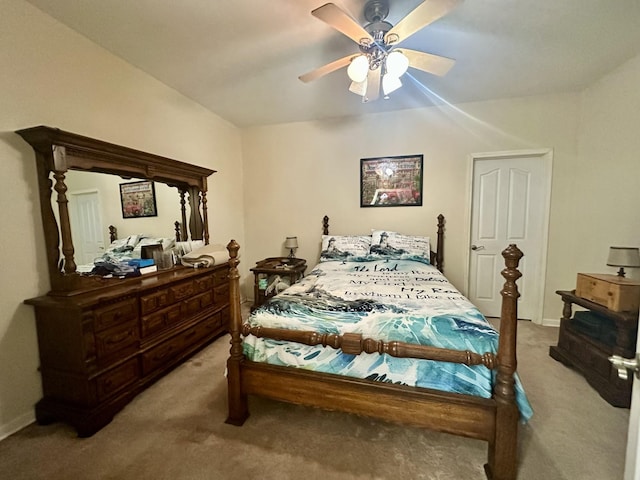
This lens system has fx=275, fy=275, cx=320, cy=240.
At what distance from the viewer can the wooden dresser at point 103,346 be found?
1673 mm

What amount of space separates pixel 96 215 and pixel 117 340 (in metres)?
1.05

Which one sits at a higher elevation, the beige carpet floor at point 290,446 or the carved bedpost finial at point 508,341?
the carved bedpost finial at point 508,341

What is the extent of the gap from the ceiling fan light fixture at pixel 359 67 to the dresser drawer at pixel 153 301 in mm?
2176

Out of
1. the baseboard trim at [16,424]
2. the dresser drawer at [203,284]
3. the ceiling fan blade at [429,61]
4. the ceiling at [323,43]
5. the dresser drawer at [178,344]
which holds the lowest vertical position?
the baseboard trim at [16,424]

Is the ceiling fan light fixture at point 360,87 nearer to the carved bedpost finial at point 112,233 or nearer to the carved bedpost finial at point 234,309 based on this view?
the carved bedpost finial at point 234,309

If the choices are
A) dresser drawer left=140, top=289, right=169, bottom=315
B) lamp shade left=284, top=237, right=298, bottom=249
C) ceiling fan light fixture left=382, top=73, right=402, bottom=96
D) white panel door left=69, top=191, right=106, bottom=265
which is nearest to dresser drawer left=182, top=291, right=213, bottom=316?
dresser drawer left=140, top=289, right=169, bottom=315

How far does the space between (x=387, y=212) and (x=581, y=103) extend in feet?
7.64

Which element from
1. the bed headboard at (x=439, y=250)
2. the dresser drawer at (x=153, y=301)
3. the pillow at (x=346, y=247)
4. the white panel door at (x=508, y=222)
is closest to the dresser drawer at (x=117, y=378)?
the dresser drawer at (x=153, y=301)

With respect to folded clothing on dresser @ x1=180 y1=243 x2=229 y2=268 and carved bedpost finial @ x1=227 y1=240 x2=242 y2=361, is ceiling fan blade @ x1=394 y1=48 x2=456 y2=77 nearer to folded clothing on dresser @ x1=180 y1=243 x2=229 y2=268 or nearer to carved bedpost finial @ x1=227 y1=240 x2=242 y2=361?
carved bedpost finial @ x1=227 y1=240 x2=242 y2=361

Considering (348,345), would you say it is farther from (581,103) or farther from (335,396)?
(581,103)

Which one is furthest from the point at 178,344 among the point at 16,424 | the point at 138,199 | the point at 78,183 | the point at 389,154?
the point at 389,154

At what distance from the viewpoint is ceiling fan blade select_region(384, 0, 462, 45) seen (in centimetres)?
139

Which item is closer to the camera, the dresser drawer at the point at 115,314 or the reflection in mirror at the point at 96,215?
the dresser drawer at the point at 115,314

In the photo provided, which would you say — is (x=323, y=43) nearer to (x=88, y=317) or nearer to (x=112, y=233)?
(x=112, y=233)
